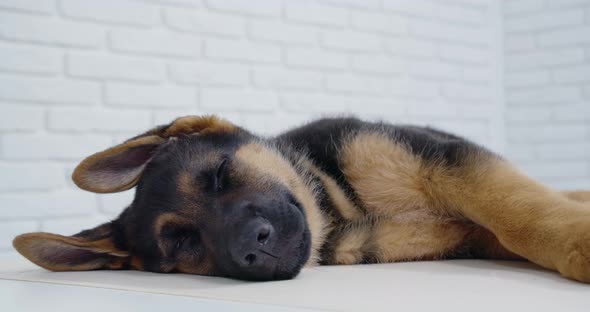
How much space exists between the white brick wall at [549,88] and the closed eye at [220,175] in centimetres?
386

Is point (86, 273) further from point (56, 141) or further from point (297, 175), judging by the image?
point (56, 141)

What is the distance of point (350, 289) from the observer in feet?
6.06

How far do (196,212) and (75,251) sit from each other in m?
0.50

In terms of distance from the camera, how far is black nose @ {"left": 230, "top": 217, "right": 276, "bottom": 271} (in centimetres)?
205

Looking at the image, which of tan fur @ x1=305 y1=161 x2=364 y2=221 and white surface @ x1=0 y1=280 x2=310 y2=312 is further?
tan fur @ x1=305 y1=161 x2=364 y2=221

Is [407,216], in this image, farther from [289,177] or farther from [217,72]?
[217,72]

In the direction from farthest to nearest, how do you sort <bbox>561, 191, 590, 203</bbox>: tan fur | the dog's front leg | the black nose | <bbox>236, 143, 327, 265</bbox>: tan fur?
<bbox>561, 191, 590, 203</bbox>: tan fur, <bbox>236, 143, 327, 265</bbox>: tan fur, the black nose, the dog's front leg

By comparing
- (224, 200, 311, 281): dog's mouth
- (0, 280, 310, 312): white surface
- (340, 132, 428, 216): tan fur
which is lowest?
(0, 280, 310, 312): white surface

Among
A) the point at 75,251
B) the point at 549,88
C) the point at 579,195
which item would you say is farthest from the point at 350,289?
the point at 549,88

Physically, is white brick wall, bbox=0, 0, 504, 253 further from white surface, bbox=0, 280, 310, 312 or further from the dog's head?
white surface, bbox=0, 280, 310, 312

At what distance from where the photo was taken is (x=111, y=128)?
13.4 ft

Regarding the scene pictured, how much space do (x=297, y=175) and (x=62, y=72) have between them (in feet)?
6.29

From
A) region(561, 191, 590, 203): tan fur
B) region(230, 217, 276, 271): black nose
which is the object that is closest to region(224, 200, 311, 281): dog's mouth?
region(230, 217, 276, 271): black nose

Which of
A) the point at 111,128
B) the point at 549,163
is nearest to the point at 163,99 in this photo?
the point at 111,128
